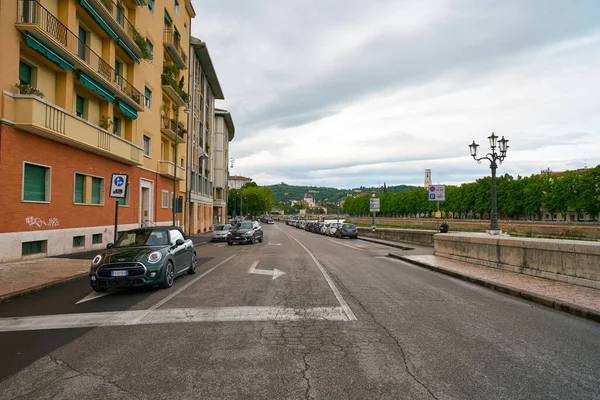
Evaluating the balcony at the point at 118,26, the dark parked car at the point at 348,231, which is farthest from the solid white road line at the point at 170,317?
the dark parked car at the point at 348,231

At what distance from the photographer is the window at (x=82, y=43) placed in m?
18.0

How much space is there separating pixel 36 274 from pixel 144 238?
3698 millimetres

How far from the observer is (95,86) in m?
17.9

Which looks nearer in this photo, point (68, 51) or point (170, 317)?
point (170, 317)

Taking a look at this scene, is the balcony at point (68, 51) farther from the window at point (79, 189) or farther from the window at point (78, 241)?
the window at point (78, 241)

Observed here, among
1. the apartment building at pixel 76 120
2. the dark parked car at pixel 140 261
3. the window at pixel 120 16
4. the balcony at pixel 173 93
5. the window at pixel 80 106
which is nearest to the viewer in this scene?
the dark parked car at pixel 140 261

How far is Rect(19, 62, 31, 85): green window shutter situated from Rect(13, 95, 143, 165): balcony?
4.46 feet

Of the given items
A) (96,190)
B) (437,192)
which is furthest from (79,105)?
(437,192)

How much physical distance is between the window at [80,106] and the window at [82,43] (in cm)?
193

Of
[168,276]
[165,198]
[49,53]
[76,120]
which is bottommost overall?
[168,276]

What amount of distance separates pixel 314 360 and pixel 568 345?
338 cm

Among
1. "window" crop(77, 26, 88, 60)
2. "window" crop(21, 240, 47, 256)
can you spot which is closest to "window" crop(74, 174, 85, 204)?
"window" crop(21, 240, 47, 256)

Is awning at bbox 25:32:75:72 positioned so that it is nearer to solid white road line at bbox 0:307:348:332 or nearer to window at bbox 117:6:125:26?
window at bbox 117:6:125:26

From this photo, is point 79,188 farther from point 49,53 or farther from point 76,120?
point 49,53
